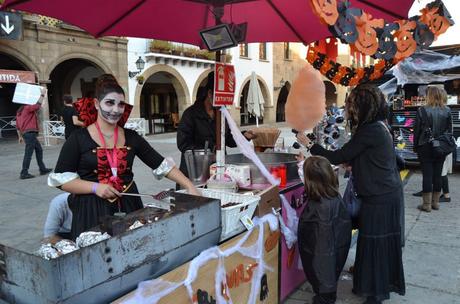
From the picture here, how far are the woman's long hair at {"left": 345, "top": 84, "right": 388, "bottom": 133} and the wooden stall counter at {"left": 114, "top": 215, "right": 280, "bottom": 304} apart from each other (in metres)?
0.94

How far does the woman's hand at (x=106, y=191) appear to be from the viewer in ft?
7.08

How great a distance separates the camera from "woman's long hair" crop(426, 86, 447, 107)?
17.9 feet

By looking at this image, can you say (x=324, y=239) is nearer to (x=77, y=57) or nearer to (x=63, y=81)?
(x=77, y=57)

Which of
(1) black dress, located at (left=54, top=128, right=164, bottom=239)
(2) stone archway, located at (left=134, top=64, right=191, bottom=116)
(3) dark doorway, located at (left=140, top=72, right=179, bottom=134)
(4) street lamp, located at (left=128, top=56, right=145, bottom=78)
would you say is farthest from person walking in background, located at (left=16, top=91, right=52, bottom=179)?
(3) dark doorway, located at (left=140, top=72, right=179, bottom=134)

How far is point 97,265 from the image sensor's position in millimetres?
1525

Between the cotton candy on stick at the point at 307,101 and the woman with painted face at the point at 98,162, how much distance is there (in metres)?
1.45

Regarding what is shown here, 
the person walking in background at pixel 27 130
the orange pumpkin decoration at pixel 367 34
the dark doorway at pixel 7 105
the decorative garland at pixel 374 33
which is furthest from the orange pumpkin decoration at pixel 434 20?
the dark doorway at pixel 7 105

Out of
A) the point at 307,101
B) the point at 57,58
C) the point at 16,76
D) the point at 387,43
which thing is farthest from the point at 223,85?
the point at 57,58

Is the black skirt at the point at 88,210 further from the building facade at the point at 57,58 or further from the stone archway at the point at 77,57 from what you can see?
the stone archway at the point at 77,57

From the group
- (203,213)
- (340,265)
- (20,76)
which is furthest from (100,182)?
(20,76)

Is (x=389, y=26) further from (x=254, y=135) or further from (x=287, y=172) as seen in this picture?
(x=254, y=135)

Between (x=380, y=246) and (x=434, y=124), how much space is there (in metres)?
3.42

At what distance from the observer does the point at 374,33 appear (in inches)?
96.6

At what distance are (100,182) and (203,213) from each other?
728mm
